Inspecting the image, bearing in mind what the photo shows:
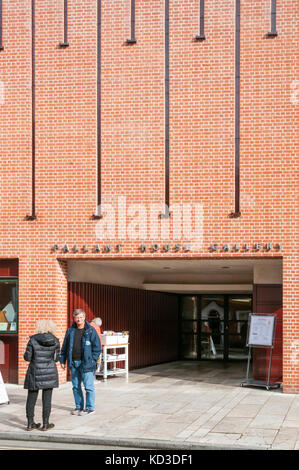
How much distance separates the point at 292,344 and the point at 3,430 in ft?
23.2

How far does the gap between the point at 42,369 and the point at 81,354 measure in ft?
4.33

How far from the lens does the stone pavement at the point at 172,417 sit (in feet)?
32.6

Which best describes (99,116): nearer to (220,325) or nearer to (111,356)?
(111,356)

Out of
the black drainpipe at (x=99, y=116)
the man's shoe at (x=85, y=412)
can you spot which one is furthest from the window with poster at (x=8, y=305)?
the man's shoe at (x=85, y=412)

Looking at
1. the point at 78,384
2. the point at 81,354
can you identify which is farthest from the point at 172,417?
the point at 81,354

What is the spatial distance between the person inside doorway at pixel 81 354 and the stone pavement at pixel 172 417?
0.37 metres

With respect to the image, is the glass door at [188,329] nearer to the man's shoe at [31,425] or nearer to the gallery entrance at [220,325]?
the gallery entrance at [220,325]

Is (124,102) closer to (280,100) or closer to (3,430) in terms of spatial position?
(280,100)

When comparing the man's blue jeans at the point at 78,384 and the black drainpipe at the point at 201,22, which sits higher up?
the black drainpipe at the point at 201,22

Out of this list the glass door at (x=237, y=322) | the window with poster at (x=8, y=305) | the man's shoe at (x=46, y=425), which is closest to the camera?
the man's shoe at (x=46, y=425)

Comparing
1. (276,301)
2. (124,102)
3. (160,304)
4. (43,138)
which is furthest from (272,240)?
(160,304)

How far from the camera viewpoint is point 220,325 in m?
26.5

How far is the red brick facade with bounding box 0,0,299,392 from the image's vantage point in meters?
15.6
